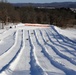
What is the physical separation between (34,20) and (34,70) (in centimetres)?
5209

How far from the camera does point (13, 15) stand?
186ft

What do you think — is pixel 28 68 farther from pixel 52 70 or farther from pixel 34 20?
pixel 34 20

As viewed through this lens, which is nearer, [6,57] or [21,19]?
[6,57]

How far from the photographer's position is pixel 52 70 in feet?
32.2

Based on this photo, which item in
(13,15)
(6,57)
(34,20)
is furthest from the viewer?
(34,20)

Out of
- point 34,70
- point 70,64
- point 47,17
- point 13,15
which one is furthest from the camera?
point 47,17

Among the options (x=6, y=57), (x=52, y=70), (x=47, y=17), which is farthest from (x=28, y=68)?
→ (x=47, y=17)

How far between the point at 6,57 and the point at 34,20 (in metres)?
48.4

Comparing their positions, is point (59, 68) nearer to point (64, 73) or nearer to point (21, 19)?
point (64, 73)

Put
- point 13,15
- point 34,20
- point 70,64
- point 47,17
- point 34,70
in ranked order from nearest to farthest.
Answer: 1. point 34,70
2. point 70,64
3. point 13,15
4. point 34,20
5. point 47,17

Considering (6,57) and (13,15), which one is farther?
(13,15)

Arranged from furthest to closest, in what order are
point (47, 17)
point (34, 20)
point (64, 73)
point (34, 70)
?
1. point (47, 17)
2. point (34, 20)
3. point (34, 70)
4. point (64, 73)

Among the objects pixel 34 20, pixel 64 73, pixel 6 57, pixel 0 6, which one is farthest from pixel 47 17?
pixel 64 73

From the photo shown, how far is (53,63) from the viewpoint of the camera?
1146cm
